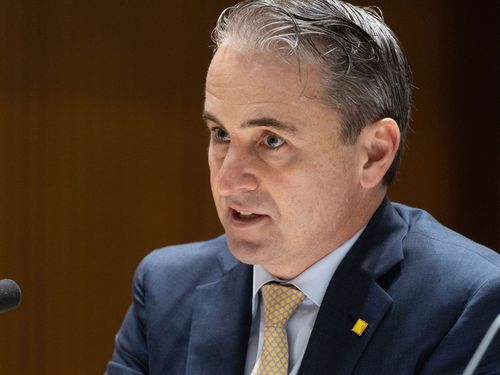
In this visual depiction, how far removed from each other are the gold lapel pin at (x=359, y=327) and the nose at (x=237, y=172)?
0.38m

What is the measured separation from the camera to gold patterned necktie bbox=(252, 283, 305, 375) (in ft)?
7.20

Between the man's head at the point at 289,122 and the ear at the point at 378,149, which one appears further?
the ear at the point at 378,149

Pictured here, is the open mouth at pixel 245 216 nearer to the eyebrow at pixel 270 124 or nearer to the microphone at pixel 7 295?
the eyebrow at pixel 270 124

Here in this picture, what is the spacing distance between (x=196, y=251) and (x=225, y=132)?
50cm

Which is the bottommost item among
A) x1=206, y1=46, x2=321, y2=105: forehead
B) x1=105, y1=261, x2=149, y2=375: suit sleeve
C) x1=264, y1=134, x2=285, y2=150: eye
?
x1=105, y1=261, x2=149, y2=375: suit sleeve

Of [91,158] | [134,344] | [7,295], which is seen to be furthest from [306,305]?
[91,158]

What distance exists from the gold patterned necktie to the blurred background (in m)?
1.78

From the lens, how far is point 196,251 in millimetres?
2607

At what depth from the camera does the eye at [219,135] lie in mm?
2216

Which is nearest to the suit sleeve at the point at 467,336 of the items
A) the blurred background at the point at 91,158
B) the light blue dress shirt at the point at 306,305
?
the light blue dress shirt at the point at 306,305

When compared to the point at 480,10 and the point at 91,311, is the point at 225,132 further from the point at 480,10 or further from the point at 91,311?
the point at 480,10

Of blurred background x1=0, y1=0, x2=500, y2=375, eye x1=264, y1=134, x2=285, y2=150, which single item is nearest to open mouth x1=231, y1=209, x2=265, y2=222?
eye x1=264, y1=134, x2=285, y2=150

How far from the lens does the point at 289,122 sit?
7.00ft

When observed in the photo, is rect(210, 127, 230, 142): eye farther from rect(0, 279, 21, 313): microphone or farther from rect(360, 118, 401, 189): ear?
rect(0, 279, 21, 313): microphone
